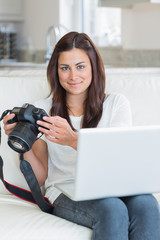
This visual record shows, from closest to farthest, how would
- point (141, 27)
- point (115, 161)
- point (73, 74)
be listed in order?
point (115, 161) → point (73, 74) → point (141, 27)

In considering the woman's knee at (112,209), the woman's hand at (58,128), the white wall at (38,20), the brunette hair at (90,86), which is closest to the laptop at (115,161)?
the woman's knee at (112,209)

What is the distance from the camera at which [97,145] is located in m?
1.28

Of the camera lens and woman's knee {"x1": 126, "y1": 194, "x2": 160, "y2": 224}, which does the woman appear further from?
the camera lens

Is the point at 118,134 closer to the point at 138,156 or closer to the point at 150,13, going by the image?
the point at 138,156

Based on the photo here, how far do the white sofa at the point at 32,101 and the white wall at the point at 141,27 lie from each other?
4.02 ft

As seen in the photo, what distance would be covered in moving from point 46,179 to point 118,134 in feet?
2.21

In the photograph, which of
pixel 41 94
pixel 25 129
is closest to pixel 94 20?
pixel 41 94

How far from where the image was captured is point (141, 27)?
3.60 meters

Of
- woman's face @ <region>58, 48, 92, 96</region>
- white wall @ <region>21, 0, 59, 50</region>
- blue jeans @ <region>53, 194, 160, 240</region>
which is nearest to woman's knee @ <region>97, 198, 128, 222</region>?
blue jeans @ <region>53, 194, 160, 240</region>

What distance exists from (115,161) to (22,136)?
A: 12.2 inches

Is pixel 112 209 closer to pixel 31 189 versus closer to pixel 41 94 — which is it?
pixel 31 189

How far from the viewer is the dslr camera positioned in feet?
4.69

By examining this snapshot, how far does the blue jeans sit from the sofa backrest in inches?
19.9

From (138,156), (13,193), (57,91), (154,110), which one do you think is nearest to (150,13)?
(154,110)
